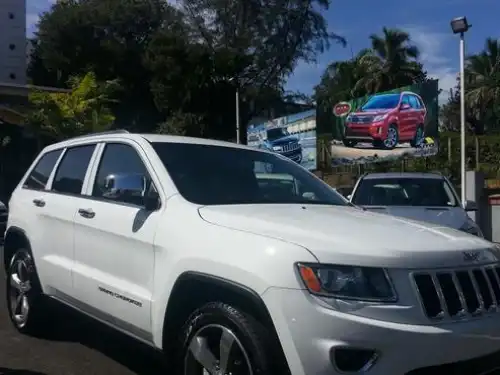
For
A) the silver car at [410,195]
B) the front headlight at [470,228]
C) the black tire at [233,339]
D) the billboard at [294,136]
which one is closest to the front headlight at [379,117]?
the billboard at [294,136]

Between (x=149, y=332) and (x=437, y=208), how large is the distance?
624 cm

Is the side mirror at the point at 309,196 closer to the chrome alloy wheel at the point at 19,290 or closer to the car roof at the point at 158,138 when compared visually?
the car roof at the point at 158,138

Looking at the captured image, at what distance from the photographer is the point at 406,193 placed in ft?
33.8

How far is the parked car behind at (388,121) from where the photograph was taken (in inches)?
835

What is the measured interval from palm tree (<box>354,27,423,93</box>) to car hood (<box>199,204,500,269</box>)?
41251mm

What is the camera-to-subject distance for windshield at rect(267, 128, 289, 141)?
27114 mm

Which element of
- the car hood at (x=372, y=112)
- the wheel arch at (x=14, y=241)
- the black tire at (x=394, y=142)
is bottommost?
the wheel arch at (x=14, y=241)

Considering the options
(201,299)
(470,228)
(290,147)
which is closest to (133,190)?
(201,299)

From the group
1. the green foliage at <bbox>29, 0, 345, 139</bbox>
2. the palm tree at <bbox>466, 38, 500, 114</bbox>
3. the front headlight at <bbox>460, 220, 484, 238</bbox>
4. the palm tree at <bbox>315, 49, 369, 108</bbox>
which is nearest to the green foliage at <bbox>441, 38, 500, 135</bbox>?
the palm tree at <bbox>466, 38, 500, 114</bbox>

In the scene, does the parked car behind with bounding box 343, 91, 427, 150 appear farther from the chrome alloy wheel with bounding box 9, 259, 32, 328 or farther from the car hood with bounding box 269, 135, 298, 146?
the chrome alloy wheel with bounding box 9, 259, 32, 328

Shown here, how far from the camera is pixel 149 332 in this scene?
4113mm

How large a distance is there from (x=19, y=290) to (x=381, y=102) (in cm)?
1795

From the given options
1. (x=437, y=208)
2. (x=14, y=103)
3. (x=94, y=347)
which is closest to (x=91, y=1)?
(x=14, y=103)

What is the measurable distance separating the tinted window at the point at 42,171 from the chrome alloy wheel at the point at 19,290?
687 mm
